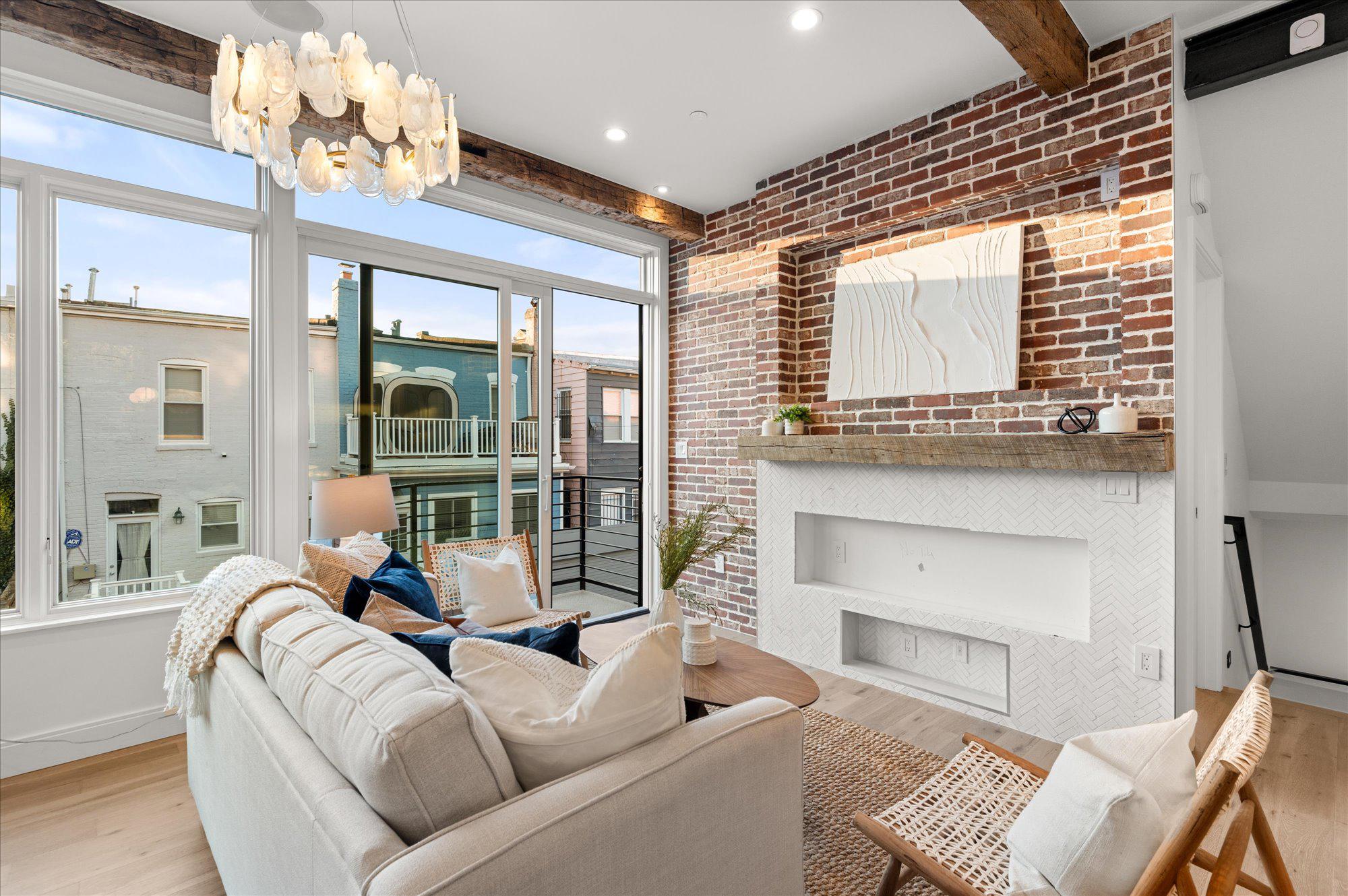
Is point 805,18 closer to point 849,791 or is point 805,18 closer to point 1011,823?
point 1011,823

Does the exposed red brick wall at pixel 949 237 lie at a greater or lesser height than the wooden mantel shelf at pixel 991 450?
greater

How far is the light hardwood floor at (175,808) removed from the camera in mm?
1902

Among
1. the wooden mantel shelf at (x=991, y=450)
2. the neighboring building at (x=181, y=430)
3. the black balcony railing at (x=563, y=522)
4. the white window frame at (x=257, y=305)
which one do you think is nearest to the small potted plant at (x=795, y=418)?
the wooden mantel shelf at (x=991, y=450)

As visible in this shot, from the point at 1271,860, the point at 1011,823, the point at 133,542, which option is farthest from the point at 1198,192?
the point at 133,542

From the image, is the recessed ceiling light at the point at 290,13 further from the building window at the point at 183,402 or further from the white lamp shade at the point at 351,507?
the white lamp shade at the point at 351,507

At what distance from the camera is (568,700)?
4.14ft

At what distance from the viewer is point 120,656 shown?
2.68 meters

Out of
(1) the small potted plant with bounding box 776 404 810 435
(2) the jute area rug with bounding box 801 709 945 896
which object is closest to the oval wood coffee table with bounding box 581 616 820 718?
(2) the jute area rug with bounding box 801 709 945 896

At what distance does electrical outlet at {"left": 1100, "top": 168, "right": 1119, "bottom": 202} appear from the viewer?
2.79 m

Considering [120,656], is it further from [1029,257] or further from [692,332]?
[1029,257]

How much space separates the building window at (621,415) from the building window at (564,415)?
314mm

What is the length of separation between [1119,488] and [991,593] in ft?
2.59

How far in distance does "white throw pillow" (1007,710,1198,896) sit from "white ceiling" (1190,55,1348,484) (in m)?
2.64

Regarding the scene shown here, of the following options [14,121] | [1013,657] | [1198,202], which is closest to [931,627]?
[1013,657]
